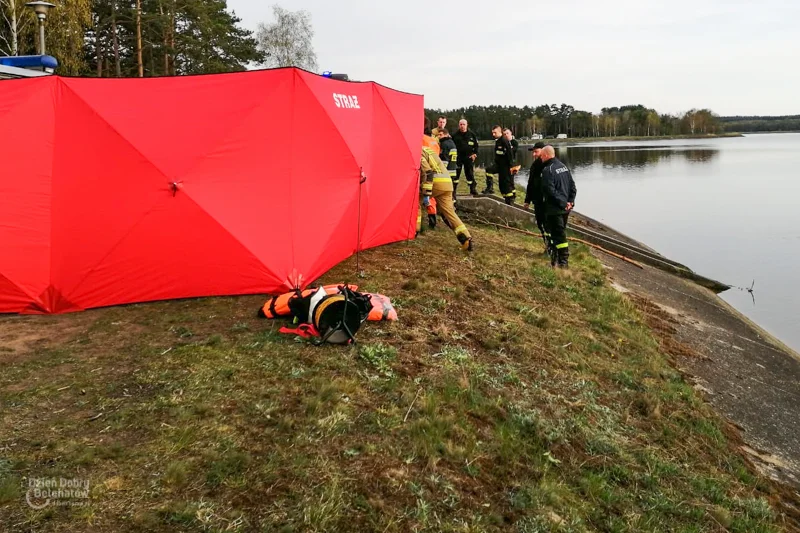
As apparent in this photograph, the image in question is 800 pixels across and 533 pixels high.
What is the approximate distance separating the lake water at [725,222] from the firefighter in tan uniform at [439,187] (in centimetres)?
722

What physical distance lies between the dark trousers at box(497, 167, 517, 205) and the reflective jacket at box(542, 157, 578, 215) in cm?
459

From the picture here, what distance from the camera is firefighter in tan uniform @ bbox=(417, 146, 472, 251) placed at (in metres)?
9.18

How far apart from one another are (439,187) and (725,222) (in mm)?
17621

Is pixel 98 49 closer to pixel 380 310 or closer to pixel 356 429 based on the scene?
pixel 380 310

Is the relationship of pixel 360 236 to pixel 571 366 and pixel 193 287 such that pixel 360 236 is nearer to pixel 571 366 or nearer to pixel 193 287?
pixel 193 287

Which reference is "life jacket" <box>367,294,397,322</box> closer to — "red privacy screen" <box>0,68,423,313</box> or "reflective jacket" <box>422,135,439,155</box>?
"red privacy screen" <box>0,68,423,313</box>

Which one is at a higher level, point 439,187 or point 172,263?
point 439,187

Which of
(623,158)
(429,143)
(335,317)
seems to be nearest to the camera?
(335,317)

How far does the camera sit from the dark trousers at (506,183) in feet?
43.2

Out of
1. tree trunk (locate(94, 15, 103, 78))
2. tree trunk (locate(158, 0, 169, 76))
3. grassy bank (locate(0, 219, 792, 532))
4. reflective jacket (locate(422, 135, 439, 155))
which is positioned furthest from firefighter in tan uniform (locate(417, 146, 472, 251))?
tree trunk (locate(94, 15, 103, 78))

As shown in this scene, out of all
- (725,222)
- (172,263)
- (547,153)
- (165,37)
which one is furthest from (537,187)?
(165,37)

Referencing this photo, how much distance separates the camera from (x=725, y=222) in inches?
859

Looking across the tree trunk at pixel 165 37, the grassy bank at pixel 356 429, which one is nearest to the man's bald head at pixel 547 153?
the grassy bank at pixel 356 429

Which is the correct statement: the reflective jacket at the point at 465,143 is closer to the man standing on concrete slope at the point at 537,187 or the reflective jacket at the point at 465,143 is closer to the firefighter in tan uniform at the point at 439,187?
the man standing on concrete slope at the point at 537,187
